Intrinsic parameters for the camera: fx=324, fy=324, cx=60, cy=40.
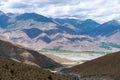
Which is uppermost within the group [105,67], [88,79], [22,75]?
[105,67]

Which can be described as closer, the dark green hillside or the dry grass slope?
the dark green hillside

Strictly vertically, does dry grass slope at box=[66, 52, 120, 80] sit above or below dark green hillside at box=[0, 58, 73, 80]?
above

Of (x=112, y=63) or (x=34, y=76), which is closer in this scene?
(x=34, y=76)

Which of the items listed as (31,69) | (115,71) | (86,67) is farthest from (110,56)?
(31,69)

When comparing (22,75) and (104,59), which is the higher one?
(104,59)

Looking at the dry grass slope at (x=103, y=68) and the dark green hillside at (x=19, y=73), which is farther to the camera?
the dry grass slope at (x=103, y=68)

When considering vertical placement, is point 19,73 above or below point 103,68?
below

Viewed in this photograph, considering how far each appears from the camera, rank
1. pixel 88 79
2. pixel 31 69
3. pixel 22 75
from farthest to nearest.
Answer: pixel 88 79 < pixel 31 69 < pixel 22 75

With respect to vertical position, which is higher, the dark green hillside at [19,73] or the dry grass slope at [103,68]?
the dry grass slope at [103,68]

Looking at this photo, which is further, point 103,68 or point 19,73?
point 103,68

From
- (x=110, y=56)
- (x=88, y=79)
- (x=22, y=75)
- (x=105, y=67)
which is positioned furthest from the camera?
(x=110, y=56)

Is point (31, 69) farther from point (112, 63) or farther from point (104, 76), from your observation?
point (112, 63)
